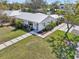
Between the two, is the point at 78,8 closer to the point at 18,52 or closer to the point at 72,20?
the point at 72,20

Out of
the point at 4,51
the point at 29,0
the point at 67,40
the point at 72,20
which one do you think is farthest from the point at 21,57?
the point at 29,0

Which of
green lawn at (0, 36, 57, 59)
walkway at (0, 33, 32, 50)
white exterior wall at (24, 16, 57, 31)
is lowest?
walkway at (0, 33, 32, 50)

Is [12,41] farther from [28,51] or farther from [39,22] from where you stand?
[39,22]

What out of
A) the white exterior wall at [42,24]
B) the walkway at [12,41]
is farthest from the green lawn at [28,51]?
the white exterior wall at [42,24]

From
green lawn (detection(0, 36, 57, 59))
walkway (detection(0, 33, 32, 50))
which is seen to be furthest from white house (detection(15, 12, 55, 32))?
green lawn (detection(0, 36, 57, 59))

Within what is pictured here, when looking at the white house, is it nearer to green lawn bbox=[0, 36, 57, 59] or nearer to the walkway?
the walkway

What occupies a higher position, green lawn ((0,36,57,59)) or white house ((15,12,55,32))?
white house ((15,12,55,32))

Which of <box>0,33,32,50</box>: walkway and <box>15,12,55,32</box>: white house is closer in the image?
<box>0,33,32,50</box>: walkway

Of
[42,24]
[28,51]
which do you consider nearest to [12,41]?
[28,51]

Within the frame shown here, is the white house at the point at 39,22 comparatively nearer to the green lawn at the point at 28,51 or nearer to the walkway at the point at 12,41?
the walkway at the point at 12,41
